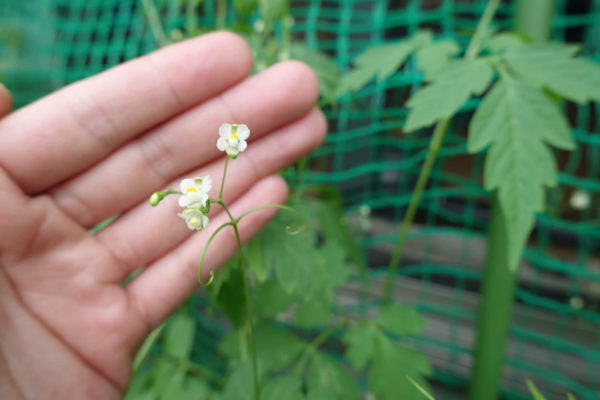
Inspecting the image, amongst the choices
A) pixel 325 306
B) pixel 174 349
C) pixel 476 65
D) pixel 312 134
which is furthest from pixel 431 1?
pixel 174 349

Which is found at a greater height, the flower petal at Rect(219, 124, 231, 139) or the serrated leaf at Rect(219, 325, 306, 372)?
the flower petal at Rect(219, 124, 231, 139)

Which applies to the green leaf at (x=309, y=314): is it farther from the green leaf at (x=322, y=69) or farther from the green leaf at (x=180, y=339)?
the green leaf at (x=322, y=69)

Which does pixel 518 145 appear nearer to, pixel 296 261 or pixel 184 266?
pixel 296 261

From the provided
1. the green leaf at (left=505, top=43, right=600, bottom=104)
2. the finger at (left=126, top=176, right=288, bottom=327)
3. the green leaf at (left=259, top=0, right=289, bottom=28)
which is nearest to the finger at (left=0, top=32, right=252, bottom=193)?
the green leaf at (left=259, top=0, right=289, bottom=28)

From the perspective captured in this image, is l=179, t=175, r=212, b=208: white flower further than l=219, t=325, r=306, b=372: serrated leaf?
No

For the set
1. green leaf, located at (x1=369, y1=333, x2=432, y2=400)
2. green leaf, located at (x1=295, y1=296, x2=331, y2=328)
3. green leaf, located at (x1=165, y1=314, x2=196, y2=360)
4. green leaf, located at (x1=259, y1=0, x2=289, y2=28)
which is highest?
green leaf, located at (x1=259, y1=0, x2=289, y2=28)

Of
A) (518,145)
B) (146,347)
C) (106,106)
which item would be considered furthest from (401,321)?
(106,106)

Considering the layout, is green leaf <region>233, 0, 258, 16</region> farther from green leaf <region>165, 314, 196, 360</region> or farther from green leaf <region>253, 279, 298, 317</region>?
green leaf <region>165, 314, 196, 360</region>
